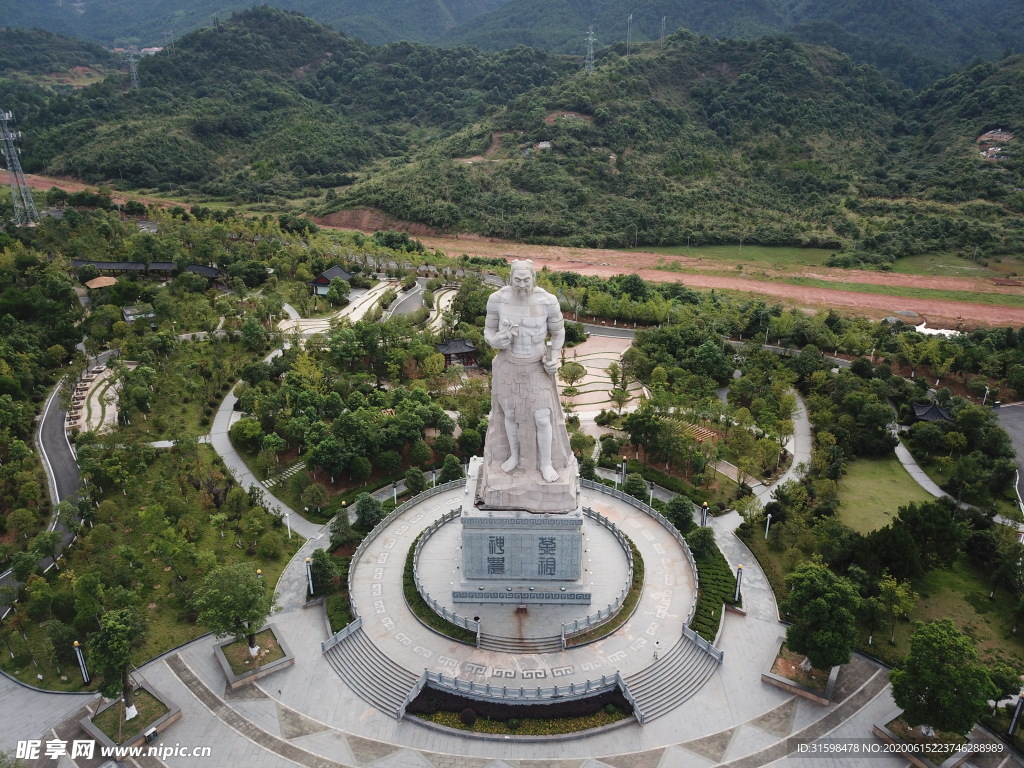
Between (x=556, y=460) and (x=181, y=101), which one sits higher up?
(x=181, y=101)

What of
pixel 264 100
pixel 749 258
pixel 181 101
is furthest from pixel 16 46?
pixel 749 258

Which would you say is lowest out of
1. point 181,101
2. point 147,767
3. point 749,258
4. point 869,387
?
point 147,767

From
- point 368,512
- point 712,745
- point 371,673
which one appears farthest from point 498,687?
point 368,512

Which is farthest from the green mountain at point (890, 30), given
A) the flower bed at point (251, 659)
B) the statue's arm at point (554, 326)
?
the flower bed at point (251, 659)

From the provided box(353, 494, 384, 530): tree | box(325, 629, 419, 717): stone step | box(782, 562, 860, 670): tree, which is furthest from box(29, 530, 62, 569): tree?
box(782, 562, 860, 670): tree

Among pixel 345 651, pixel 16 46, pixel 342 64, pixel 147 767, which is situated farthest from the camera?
pixel 16 46

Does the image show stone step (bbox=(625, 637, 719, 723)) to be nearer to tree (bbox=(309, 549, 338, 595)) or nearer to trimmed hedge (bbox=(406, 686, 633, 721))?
trimmed hedge (bbox=(406, 686, 633, 721))

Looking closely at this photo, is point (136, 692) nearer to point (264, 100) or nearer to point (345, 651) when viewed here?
point (345, 651)
